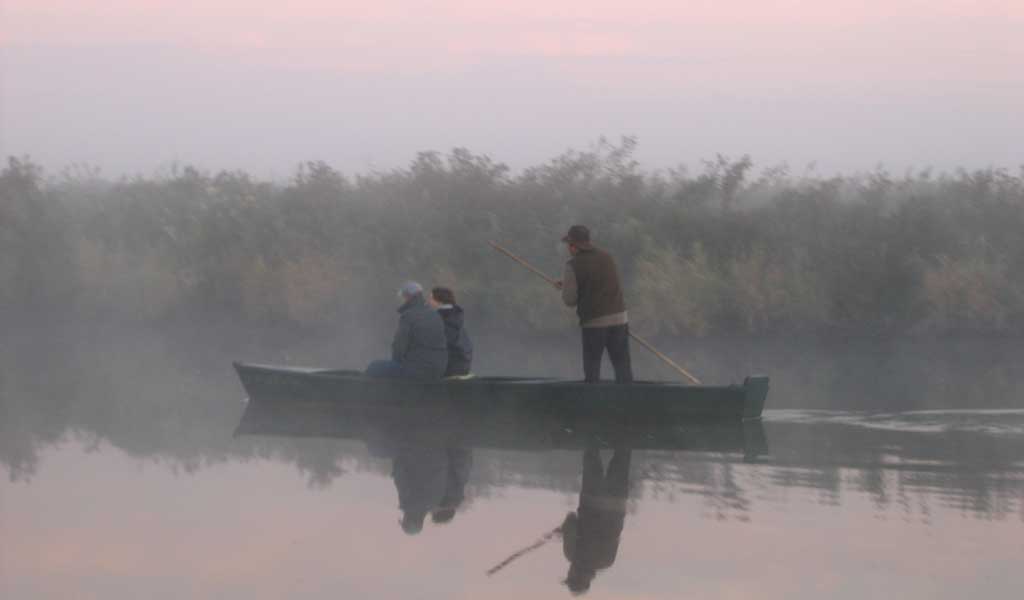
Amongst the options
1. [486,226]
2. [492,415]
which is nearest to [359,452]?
[492,415]

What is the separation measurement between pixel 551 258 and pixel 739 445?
1287 centimetres

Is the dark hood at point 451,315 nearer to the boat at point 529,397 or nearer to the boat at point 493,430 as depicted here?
the boat at point 529,397

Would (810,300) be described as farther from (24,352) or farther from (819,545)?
A: (819,545)

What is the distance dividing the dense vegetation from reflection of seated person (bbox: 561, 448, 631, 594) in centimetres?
1184

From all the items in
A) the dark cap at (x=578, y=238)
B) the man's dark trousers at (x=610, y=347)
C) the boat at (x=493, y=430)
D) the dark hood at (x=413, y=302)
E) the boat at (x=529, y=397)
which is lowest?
the boat at (x=493, y=430)

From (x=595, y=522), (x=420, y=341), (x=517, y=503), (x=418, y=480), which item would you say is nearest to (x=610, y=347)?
A: (x=420, y=341)

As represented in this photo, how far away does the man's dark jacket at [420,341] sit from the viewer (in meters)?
16.4

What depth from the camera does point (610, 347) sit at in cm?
1684

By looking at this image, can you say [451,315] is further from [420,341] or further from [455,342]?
[420,341]

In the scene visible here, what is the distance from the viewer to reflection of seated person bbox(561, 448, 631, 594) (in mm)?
9312

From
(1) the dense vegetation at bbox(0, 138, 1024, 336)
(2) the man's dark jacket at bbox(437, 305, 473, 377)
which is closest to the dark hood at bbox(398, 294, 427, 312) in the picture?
(2) the man's dark jacket at bbox(437, 305, 473, 377)

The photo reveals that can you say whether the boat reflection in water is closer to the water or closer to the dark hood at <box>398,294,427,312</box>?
the water

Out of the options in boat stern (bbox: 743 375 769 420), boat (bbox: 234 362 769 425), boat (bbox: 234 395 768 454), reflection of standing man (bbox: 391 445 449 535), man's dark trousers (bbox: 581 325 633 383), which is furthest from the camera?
man's dark trousers (bbox: 581 325 633 383)

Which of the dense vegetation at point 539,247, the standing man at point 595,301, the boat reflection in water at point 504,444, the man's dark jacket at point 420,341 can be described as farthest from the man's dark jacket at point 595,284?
the dense vegetation at point 539,247
